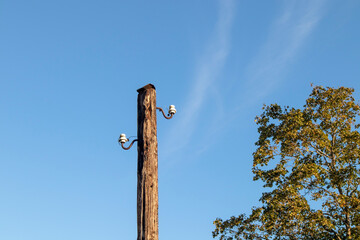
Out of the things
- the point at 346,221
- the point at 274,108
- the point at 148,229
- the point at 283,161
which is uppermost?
the point at 274,108

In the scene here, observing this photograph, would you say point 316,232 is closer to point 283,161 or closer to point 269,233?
point 269,233

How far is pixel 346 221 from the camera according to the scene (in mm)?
18844

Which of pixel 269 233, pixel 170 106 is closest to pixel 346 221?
pixel 269 233

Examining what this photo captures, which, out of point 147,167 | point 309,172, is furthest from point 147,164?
point 309,172

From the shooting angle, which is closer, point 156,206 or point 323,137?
point 156,206

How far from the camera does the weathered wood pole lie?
8500mm

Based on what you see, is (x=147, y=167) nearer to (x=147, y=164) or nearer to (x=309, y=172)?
(x=147, y=164)

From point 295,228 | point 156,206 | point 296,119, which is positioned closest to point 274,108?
point 296,119

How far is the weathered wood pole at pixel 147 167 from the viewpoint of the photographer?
850 cm

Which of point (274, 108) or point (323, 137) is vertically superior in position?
point (274, 108)

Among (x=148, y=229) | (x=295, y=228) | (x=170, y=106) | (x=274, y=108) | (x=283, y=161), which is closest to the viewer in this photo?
(x=148, y=229)

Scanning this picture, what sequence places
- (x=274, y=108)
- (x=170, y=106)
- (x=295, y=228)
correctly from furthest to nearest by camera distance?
(x=274, y=108), (x=295, y=228), (x=170, y=106)

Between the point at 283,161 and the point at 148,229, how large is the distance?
12.7m

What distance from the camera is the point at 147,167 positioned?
29.3 feet
